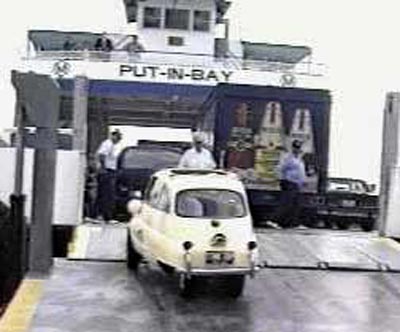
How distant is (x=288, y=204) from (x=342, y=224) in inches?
89.2

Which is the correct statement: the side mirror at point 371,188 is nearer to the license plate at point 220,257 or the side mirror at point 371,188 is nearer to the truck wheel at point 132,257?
the truck wheel at point 132,257

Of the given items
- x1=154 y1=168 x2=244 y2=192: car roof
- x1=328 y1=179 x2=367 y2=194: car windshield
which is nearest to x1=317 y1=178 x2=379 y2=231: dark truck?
x1=328 y1=179 x2=367 y2=194: car windshield

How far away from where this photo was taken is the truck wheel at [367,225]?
69.0 feet

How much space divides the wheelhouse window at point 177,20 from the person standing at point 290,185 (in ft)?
55.9

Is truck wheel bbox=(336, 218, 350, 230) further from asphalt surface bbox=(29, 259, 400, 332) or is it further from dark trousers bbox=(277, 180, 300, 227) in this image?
asphalt surface bbox=(29, 259, 400, 332)

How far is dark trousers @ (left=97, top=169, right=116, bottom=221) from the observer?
18531 millimetres

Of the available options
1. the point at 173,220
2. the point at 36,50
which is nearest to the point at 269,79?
the point at 36,50

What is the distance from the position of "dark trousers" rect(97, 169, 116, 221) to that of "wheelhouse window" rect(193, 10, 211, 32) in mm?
17651

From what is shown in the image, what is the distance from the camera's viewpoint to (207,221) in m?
11.6

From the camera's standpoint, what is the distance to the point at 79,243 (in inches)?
607

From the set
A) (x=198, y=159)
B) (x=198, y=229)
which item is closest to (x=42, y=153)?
(x=198, y=229)

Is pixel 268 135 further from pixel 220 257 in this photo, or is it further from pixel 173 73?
pixel 173 73

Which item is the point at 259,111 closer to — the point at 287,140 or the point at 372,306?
the point at 287,140

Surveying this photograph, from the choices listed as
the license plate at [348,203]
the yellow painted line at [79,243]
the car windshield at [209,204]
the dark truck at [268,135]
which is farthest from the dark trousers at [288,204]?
the car windshield at [209,204]
